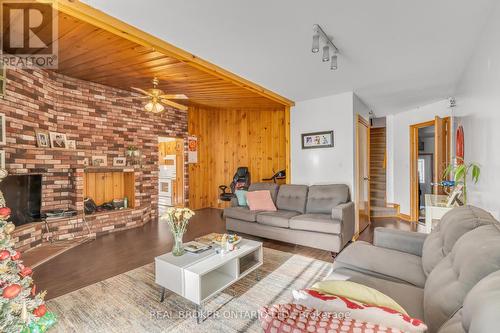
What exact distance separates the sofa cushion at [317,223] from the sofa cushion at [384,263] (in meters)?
1.04

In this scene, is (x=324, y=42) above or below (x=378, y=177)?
above

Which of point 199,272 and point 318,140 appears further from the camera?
point 318,140

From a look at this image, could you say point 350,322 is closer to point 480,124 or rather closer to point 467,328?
point 467,328

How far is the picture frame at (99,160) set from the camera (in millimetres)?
4184

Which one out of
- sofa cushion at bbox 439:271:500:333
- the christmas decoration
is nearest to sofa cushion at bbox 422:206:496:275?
sofa cushion at bbox 439:271:500:333

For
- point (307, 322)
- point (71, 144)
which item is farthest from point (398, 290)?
point (71, 144)

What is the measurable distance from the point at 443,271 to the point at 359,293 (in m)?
0.60

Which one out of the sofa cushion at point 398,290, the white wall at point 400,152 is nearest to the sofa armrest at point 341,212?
the sofa cushion at point 398,290

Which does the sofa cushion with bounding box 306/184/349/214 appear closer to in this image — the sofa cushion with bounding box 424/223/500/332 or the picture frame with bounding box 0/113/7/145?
the sofa cushion with bounding box 424/223/500/332

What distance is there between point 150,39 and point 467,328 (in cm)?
286

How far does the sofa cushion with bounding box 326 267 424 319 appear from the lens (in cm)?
124

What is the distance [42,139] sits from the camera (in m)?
3.46

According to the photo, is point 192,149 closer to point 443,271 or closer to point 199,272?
point 199,272

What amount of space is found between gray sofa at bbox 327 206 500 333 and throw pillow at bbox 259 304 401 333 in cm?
27
